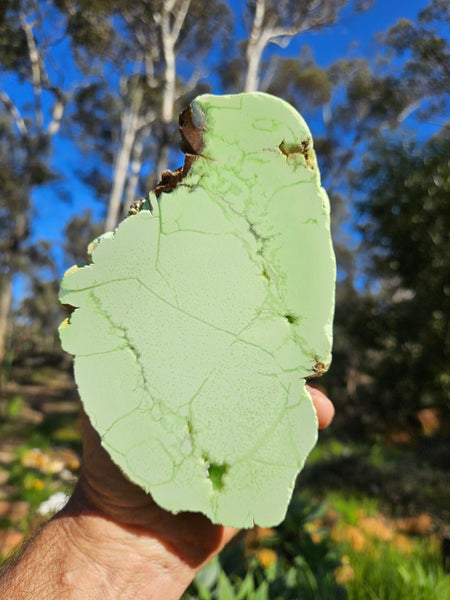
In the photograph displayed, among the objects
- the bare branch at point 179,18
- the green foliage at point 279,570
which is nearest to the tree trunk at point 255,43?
the bare branch at point 179,18

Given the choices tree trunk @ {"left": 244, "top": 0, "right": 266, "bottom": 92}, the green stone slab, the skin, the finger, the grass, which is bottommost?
the grass

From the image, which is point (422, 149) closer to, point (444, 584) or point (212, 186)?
point (444, 584)

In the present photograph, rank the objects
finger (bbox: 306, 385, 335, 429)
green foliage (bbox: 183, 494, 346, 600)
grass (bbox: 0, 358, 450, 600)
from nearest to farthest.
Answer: finger (bbox: 306, 385, 335, 429) → green foliage (bbox: 183, 494, 346, 600) → grass (bbox: 0, 358, 450, 600)

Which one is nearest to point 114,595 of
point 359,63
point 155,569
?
point 155,569

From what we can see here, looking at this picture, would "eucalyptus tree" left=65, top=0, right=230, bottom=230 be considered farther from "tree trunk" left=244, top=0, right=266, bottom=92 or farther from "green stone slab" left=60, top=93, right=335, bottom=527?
"green stone slab" left=60, top=93, right=335, bottom=527

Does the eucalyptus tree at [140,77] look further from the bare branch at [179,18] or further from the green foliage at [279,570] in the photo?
the green foliage at [279,570]

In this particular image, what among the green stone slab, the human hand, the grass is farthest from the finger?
the grass
